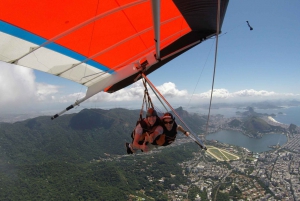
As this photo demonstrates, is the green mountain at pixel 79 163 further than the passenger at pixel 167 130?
Yes

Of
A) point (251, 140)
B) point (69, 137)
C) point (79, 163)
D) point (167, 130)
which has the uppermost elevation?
point (167, 130)

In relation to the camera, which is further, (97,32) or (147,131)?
(147,131)

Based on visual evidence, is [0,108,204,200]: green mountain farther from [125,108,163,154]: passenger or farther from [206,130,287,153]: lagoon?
[125,108,163,154]: passenger

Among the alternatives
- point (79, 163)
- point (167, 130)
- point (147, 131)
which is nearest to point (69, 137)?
point (79, 163)

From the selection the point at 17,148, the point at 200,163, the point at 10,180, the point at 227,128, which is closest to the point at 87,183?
the point at 10,180

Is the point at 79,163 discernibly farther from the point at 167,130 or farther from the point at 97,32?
the point at 97,32

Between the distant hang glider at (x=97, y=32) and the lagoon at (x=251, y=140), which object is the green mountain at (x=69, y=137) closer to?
the lagoon at (x=251, y=140)

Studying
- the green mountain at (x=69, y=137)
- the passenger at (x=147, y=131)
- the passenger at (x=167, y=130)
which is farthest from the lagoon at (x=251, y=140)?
the passenger at (x=147, y=131)
